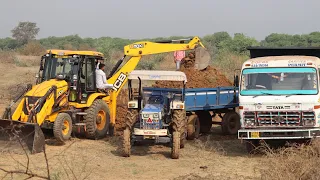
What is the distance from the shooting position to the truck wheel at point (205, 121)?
669 inches

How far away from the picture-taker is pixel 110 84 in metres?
16.0

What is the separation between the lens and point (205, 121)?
1714 cm

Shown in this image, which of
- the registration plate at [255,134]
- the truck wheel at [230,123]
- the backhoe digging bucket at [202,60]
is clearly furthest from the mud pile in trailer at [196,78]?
the registration plate at [255,134]

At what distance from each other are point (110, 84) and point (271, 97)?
207 inches

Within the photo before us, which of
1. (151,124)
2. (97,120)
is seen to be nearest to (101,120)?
(97,120)

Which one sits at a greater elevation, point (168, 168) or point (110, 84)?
point (110, 84)

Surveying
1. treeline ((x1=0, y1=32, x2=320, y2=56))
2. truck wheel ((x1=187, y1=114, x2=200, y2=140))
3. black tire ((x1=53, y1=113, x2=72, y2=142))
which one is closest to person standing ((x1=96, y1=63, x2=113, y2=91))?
black tire ((x1=53, y1=113, x2=72, y2=142))

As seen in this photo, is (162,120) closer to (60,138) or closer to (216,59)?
(60,138)

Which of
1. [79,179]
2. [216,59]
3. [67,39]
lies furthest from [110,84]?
[67,39]

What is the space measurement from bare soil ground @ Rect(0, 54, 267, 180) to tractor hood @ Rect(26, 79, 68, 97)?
1380 millimetres

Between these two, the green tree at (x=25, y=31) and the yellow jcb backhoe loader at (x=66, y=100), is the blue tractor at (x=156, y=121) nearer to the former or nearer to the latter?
the yellow jcb backhoe loader at (x=66, y=100)

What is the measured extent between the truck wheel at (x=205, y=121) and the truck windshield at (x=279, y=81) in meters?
3.71

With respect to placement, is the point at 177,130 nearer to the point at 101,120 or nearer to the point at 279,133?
the point at 279,133

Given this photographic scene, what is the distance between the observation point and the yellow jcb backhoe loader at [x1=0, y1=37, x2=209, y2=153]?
13.5 m
